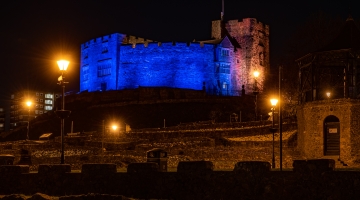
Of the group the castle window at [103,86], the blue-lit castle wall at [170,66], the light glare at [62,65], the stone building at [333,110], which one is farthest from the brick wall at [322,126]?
the castle window at [103,86]

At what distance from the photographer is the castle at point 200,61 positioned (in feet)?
284

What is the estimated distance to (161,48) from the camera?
87625 mm

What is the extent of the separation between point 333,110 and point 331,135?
1449 millimetres

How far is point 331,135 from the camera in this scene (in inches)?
1277

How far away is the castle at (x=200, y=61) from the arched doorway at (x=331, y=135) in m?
52.1

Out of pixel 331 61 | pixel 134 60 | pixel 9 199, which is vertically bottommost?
pixel 9 199

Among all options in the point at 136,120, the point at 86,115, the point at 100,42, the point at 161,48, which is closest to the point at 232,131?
the point at 136,120

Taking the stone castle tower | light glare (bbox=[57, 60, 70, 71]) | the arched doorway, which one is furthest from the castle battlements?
light glare (bbox=[57, 60, 70, 71])

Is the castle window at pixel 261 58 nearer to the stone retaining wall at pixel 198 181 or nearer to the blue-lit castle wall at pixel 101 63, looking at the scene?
the blue-lit castle wall at pixel 101 63

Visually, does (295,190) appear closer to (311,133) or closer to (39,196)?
(39,196)

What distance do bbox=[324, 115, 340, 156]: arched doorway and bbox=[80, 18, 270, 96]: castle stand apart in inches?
2050

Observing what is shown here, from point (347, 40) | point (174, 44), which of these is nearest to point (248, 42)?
point (174, 44)

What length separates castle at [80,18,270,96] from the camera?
86.6 metres

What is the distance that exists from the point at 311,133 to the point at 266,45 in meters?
59.2
